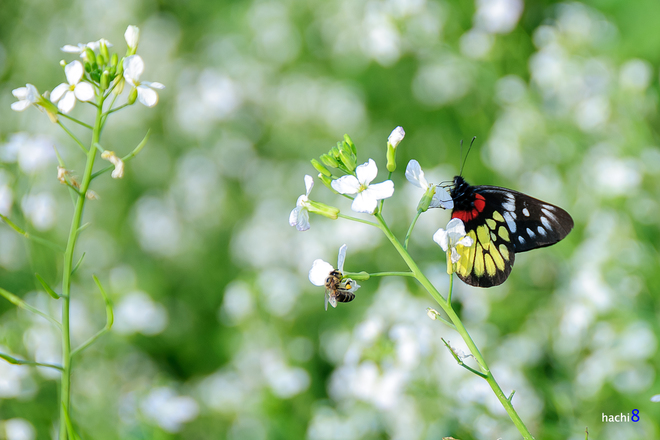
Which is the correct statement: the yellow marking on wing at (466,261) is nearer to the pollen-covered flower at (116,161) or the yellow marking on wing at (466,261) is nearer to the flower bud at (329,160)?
the flower bud at (329,160)

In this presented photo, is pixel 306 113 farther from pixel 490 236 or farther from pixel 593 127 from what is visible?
pixel 490 236

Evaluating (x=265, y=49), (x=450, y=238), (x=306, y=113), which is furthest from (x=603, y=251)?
(x=265, y=49)

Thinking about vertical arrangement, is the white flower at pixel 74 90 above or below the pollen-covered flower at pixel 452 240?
above

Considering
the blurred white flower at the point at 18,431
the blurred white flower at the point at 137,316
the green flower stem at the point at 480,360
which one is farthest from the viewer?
the blurred white flower at the point at 137,316

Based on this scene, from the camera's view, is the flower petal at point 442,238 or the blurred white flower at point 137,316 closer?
the flower petal at point 442,238

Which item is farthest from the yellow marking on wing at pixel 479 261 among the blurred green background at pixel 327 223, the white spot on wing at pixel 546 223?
the blurred green background at pixel 327 223

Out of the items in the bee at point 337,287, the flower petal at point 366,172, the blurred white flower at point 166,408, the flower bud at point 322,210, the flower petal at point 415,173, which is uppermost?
the flower petal at point 415,173

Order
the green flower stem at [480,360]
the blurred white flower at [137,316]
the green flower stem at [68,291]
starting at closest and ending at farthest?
the green flower stem at [480,360] → the green flower stem at [68,291] → the blurred white flower at [137,316]
